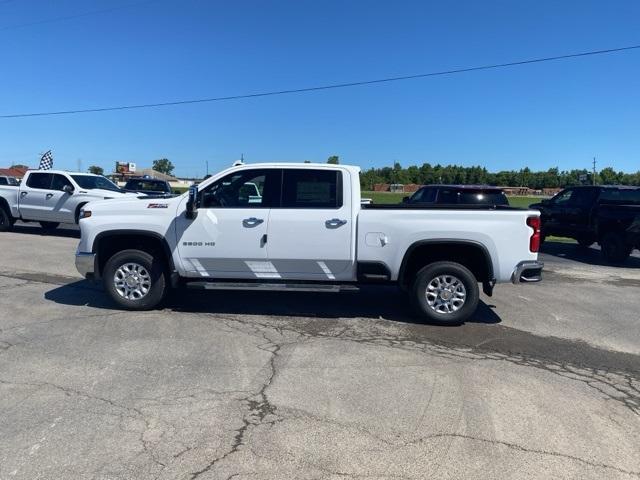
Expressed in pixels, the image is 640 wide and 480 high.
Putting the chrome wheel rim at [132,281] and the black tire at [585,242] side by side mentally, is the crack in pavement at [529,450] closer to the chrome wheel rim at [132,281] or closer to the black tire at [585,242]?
the chrome wheel rim at [132,281]

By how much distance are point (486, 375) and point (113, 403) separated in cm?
325

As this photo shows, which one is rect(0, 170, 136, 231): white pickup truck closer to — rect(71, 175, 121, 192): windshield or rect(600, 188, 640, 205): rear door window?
rect(71, 175, 121, 192): windshield

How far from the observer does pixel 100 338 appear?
5.92 meters

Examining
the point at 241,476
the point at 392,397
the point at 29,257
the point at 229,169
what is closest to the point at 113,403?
the point at 241,476

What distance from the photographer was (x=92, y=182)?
51.4 feet

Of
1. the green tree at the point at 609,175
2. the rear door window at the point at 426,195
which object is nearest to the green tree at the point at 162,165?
the green tree at the point at 609,175

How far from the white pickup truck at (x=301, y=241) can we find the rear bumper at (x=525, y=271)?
1 centimetres

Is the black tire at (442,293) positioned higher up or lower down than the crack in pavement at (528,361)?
higher up

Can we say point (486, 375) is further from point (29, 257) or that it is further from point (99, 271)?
point (29, 257)

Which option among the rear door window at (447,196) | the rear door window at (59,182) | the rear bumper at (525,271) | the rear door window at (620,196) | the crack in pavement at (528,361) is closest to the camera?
the crack in pavement at (528,361)

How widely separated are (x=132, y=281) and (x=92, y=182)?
985cm

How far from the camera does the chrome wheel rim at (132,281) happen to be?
698 centimetres

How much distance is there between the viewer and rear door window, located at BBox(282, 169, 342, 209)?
681cm

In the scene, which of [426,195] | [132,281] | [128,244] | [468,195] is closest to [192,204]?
[128,244]
